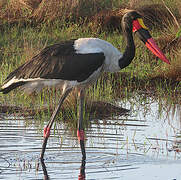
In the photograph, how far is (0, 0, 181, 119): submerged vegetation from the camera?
9.33 metres

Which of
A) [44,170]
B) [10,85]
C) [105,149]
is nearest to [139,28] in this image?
[105,149]

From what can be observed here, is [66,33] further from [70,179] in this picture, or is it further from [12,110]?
[70,179]

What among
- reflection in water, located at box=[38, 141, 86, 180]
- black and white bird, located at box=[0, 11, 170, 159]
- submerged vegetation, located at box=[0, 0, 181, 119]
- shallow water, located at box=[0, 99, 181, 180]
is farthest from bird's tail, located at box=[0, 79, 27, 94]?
submerged vegetation, located at box=[0, 0, 181, 119]

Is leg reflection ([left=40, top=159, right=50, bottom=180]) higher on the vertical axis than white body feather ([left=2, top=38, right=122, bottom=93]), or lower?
lower

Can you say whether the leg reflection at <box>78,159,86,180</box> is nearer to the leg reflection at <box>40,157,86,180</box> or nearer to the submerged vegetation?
the leg reflection at <box>40,157,86,180</box>

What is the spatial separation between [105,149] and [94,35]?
7634 millimetres

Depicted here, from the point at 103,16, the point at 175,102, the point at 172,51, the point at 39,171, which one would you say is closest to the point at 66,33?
the point at 103,16

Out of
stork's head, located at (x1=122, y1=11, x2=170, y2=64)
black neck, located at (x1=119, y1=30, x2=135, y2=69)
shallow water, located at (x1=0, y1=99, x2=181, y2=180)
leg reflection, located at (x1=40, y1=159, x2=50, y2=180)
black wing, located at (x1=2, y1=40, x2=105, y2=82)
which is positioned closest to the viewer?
leg reflection, located at (x1=40, y1=159, x2=50, y2=180)

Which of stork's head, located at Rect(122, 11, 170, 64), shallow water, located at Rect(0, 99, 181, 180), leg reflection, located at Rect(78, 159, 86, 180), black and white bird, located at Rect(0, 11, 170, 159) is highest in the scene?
stork's head, located at Rect(122, 11, 170, 64)

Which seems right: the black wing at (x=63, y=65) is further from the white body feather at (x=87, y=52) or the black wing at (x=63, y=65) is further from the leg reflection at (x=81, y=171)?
the leg reflection at (x=81, y=171)

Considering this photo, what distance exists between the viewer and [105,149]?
22.7 ft

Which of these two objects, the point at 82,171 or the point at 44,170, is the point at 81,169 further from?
the point at 44,170

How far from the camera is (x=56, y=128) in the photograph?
7.94 m

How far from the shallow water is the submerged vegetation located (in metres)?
0.56
